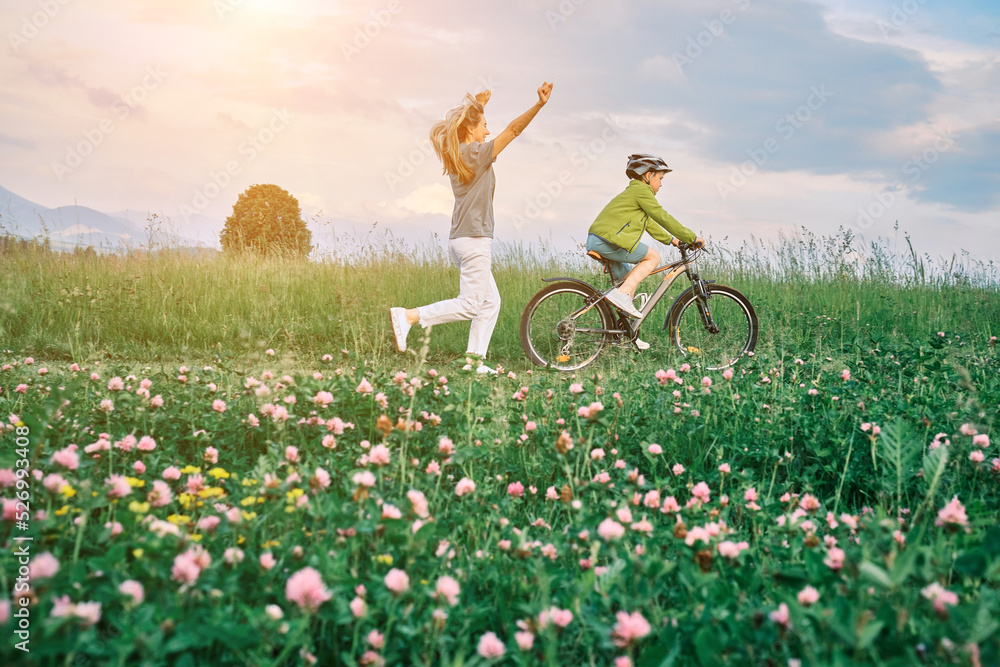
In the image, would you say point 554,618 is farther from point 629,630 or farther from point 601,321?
point 601,321

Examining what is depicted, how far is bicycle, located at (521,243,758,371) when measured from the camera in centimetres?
700

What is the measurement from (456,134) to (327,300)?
11.5ft

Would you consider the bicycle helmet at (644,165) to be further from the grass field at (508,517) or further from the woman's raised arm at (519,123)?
the grass field at (508,517)

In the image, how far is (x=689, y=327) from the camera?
27.1ft

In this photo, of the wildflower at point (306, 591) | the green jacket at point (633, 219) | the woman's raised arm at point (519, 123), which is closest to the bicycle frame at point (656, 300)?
the green jacket at point (633, 219)

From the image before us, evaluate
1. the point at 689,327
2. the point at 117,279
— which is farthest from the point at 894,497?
the point at 117,279

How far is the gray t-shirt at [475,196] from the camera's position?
6.00 m

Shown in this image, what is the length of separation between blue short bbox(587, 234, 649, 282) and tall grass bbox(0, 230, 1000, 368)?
110cm

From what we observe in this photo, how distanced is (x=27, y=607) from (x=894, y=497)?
3224 millimetres

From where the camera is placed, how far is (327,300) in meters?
8.66

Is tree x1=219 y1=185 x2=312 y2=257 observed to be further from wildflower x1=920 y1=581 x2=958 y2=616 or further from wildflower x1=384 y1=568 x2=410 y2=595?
wildflower x1=920 y1=581 x2=958 y2=616

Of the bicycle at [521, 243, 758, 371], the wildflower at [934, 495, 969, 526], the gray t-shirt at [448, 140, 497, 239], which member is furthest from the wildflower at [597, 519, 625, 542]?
the bicycle at [521, 243, 758, 371]

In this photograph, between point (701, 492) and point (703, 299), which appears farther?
point (703, 299)

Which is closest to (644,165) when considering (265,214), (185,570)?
(185,570)
